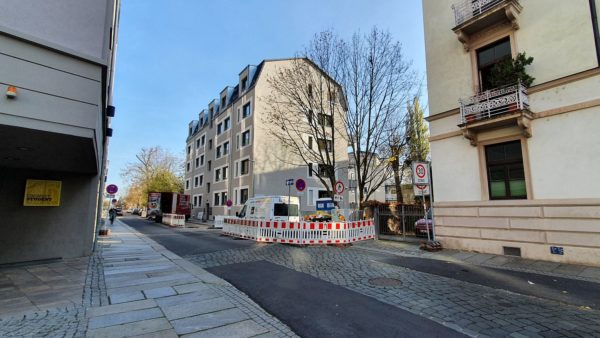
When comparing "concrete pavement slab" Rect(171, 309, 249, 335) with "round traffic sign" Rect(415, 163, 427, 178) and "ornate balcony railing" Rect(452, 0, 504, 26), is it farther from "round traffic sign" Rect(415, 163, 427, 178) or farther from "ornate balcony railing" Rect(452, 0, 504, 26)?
"ornate balcony railing" Rect(452, 0, 504, 26)

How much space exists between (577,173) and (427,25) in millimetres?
8271

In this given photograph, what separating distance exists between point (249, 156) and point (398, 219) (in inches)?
766

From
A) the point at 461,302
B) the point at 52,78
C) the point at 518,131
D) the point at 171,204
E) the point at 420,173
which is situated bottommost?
the point at 461,302

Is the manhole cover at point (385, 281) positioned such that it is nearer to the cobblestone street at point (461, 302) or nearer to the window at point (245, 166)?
the cobblestone street at point (461, 302)

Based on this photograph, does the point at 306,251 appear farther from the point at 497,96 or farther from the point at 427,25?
the point at 427,25

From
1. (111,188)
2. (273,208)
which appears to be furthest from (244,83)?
(273,208)

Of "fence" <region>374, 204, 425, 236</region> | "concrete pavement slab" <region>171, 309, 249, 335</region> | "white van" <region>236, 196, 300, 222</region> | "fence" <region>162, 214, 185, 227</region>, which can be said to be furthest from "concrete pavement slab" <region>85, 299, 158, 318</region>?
"fence" <region>162, 214, 185, 227</region>

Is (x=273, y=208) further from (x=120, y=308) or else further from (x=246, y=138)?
(x=246, y=138)

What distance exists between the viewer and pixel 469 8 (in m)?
11.4

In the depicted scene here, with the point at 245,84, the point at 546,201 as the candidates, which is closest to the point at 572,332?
the point at 546,201

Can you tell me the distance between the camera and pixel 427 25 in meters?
13.3

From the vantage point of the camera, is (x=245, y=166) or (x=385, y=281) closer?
(x=385, y=281)

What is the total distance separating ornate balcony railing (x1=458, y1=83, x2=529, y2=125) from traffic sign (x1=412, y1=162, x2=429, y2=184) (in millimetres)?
2093

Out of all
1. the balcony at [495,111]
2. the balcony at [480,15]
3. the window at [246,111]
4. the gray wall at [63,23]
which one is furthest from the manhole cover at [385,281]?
the window at [246,111]
